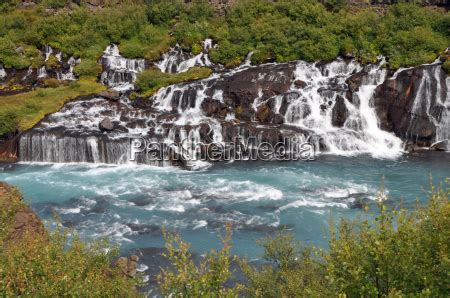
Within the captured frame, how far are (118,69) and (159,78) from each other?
9.73 meters

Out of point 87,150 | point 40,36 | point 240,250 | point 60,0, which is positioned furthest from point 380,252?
point 60,0

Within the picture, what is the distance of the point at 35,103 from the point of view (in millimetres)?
54688

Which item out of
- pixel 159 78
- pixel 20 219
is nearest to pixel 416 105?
pixel 159 78

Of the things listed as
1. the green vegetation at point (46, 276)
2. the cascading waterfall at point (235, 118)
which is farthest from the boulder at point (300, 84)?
the green vegetation at point (46, 276)

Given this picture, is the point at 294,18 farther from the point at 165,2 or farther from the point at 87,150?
the point at 87,150

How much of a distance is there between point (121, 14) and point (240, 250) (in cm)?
5613

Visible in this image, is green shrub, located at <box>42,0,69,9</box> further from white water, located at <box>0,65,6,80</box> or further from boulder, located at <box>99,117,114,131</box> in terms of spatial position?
boulder, located at <box>99,117,114,131</box>

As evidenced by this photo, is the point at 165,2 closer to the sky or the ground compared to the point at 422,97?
closer to the sky

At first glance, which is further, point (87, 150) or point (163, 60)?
point (163, 60)

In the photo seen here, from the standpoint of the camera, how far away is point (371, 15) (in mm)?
→ 65375

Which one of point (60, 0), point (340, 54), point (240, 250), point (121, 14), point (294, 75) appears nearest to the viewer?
point (240, 250)

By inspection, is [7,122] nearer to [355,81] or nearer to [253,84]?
[253,84]

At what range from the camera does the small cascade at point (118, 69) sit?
63500mm

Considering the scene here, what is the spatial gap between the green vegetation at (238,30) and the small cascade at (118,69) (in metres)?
1.26
